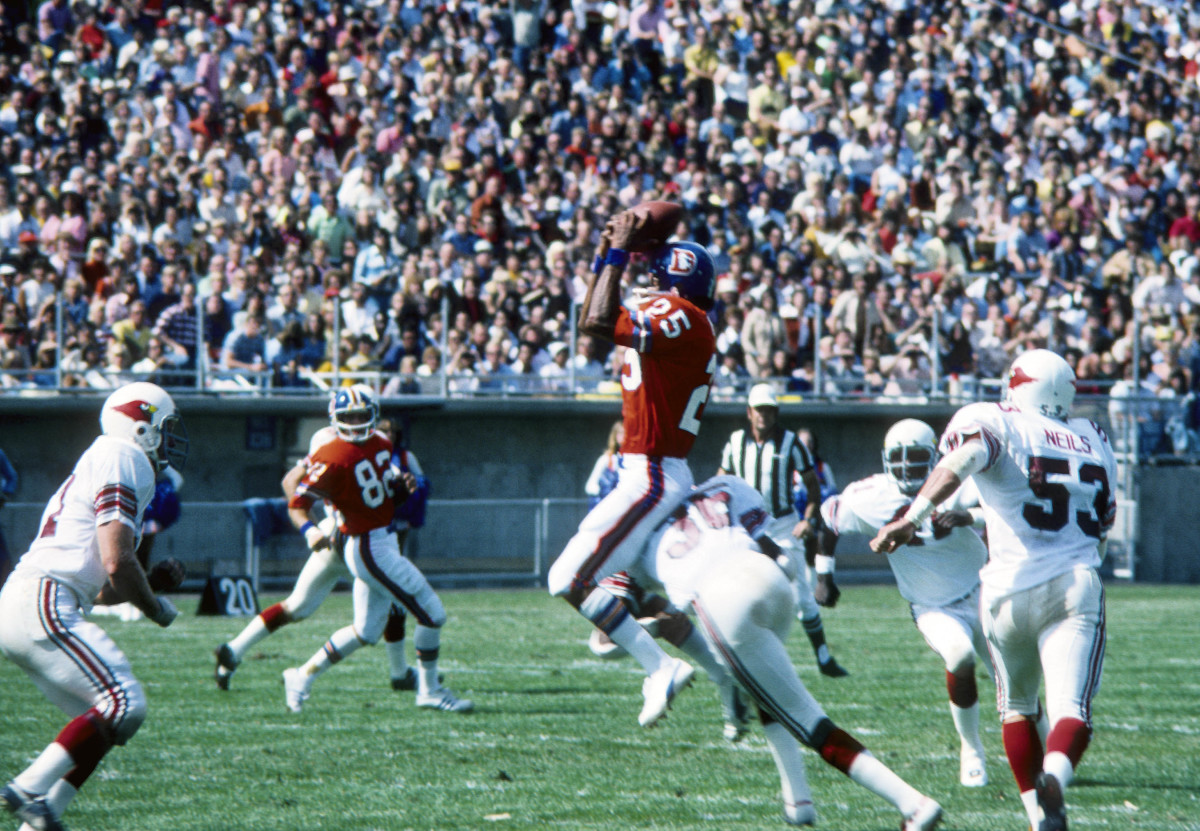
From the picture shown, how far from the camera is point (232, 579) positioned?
1391 centimetres

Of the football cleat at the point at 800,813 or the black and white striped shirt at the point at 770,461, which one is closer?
the football cleat at the point at 800,813

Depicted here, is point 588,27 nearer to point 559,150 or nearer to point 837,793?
point 559,150

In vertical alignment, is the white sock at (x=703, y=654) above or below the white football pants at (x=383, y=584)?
above

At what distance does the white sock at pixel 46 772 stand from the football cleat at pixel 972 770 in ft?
12.1

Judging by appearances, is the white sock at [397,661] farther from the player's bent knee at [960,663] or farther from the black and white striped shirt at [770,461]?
the player's bent knee at [960,663]

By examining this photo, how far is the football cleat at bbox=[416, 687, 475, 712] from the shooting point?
8.90m

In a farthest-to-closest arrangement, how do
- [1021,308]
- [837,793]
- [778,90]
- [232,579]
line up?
[778,90], [1021,308], [232,579], [837,793]

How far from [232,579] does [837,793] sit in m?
8.30

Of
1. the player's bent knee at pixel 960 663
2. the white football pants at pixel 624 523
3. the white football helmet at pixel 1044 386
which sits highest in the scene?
the white football helmet at pixel 1044 386

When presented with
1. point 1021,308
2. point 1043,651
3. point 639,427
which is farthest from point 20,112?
point 1043,651

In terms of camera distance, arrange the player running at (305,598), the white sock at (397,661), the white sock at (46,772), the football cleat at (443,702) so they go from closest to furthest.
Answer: the white sock at (46,772)
the football cleat at (443,702)
the player running at (305,598)
the white sock at (397,661)

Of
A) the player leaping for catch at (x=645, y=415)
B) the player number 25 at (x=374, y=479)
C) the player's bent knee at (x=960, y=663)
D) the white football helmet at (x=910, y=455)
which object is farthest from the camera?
the player number 25 at (x=374, y=479)

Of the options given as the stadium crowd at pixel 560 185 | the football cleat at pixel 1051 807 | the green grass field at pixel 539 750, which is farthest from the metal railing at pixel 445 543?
the football cleat at pixel 1051 807

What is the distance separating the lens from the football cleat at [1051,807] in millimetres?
5117
